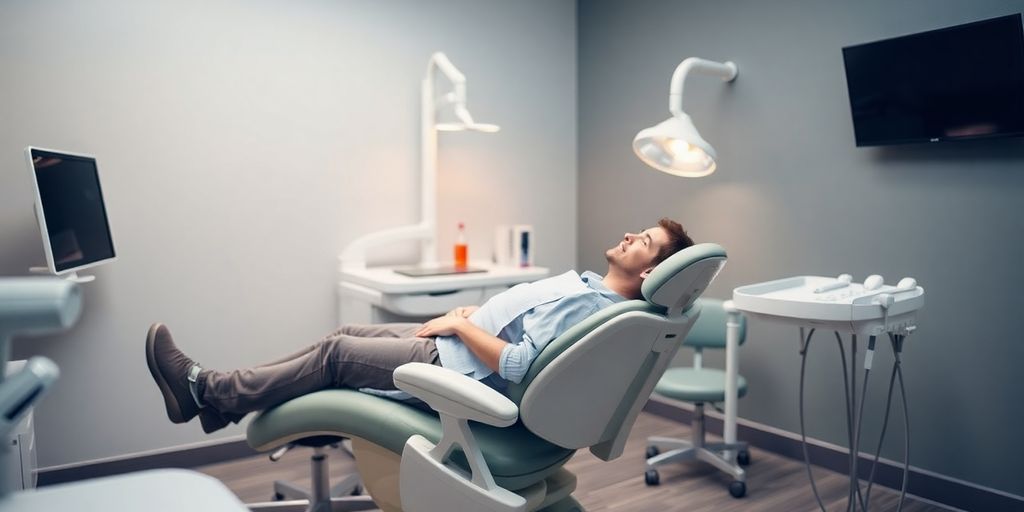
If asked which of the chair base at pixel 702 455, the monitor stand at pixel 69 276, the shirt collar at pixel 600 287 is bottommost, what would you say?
the chair base at pixel 702 455

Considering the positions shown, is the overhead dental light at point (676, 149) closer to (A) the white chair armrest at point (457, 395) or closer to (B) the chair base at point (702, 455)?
(B) the chair base at point (702, 455)

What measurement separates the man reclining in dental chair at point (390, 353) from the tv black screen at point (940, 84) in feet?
3.27

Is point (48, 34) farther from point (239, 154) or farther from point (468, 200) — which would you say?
point (468, 200)

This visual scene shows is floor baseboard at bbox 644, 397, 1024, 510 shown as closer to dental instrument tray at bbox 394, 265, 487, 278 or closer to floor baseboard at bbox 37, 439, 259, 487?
dental instrument tray at bbox 394, 265, 487, 278

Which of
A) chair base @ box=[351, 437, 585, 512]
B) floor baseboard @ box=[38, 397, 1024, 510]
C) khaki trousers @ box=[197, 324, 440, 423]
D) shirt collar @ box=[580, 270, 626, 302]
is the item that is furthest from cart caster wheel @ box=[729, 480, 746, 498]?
khaki trousers @ box=[197, 324, 440, 423]

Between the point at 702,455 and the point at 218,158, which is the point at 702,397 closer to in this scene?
the point at 702,455

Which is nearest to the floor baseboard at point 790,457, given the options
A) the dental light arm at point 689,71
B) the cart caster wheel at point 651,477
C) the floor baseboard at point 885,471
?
the floor baseboard at point 885,471

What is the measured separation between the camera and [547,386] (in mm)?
Result: 1588

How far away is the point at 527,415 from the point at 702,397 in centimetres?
122

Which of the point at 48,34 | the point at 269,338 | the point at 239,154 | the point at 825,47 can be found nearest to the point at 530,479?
the point at 269,338

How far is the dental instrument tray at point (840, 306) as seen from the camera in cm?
192

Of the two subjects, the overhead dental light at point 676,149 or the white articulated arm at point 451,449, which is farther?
the overhead dental light at point 676,149

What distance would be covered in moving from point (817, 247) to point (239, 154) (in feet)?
7.72

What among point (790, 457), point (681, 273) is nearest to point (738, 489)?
point (790, 457)
